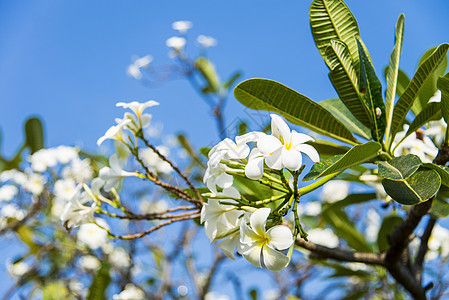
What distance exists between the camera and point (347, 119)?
1.19 metres

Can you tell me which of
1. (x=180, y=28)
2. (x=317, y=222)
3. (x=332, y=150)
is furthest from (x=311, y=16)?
(x=180, y=28)

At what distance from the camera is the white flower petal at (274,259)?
67 cm

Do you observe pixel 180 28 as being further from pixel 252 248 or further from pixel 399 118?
pixel 252 248

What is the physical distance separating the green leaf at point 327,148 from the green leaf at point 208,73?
90.7 inches

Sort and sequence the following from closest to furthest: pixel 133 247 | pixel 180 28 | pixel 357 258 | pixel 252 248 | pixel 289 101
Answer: pixel 252 248, pixel 289 101, pixel 357 258, pixel 133 247, pixel 180 28

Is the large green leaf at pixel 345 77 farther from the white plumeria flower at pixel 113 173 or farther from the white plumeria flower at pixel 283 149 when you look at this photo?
the white plumeria flower at pixel 113 173

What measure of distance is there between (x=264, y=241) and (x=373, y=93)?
1.73 feet

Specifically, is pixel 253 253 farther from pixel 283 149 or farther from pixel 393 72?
pixel 393 72

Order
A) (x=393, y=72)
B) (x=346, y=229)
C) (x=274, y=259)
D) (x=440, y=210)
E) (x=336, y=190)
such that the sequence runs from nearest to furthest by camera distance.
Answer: (x=274, y=259) → (x=393, y=72) → (x=440, y=210) → (x=346, y=229) → (x=336, y=190)

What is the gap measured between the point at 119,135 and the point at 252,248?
522 millimetres

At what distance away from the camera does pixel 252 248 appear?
71 centimetres

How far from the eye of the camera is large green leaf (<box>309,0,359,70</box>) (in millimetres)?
1016

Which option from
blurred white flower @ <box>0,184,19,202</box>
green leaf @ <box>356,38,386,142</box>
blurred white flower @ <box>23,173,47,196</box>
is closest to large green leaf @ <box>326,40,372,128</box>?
green leaf @ <box>356,38,386,142</box>

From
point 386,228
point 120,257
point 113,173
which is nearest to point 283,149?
point 113,173
